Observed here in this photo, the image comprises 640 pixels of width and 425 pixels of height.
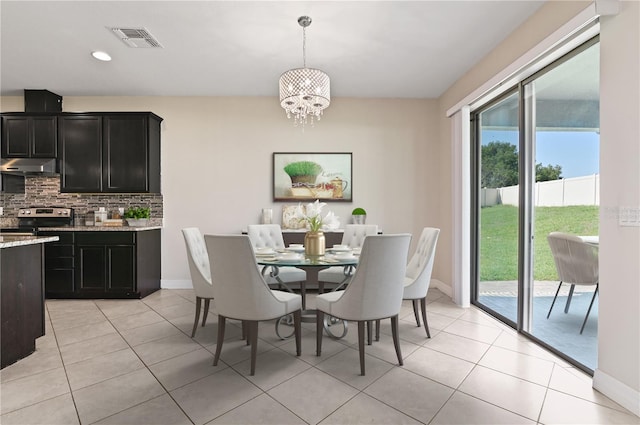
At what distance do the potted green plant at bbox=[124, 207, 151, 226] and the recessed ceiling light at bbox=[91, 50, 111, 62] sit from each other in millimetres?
1908

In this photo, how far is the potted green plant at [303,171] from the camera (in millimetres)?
4613

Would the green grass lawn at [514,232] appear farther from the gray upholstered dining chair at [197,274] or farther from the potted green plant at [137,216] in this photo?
the potted green plant at [137,216]

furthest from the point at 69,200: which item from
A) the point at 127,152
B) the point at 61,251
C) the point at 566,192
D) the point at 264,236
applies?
the point at 566,192

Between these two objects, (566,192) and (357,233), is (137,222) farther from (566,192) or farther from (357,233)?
(566,192)

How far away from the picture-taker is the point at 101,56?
3350mm

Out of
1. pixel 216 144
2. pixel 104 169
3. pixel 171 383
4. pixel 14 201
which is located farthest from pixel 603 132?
pixel 14 201

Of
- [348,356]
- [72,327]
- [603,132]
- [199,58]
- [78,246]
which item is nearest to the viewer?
[603,132]

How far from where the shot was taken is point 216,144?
4.63 m

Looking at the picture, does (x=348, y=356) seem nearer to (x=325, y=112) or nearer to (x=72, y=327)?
(x=72, y=327)

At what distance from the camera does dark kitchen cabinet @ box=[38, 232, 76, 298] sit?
398cm

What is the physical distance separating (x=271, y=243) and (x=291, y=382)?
1.94 meters

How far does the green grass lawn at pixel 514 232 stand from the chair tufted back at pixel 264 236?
2443mm

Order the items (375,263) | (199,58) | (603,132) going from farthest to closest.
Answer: (199,58)
(375,263)
(603,132)

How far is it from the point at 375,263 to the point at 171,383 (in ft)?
5.10
